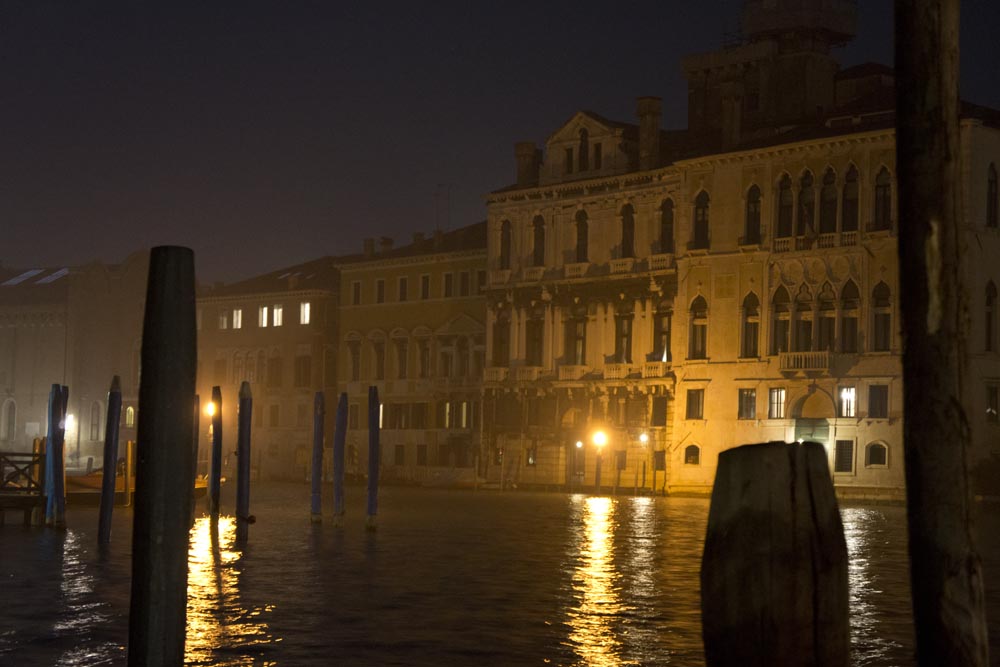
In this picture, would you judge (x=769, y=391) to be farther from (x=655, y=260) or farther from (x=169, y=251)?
(x=169, y=251)

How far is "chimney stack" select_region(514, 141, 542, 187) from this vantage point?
186 ft

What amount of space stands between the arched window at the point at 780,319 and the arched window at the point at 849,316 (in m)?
1.76

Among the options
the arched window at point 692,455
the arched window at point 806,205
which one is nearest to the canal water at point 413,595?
the arched window at point 806,205

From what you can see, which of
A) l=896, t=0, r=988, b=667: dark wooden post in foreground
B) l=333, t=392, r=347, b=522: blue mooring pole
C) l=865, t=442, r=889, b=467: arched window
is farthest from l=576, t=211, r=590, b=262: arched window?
l=896, t=0, r=988, b=667: dark wooden post in foreground

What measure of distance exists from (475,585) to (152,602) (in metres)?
10.7

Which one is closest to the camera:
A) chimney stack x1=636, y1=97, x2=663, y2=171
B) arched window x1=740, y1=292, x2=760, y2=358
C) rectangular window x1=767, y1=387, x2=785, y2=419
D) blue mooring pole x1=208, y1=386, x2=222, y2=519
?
blue mooring pole x1=208, y1=386, x2=222, y2=519

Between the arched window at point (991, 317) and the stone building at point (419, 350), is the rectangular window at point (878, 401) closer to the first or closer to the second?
the arched window at point (991, 317)

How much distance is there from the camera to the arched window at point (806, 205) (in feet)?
154

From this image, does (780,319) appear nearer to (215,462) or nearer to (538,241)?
(538,241)

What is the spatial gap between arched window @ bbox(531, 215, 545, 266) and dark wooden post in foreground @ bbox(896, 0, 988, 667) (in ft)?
163

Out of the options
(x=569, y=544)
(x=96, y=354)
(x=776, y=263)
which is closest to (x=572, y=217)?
(x=776, y=263)

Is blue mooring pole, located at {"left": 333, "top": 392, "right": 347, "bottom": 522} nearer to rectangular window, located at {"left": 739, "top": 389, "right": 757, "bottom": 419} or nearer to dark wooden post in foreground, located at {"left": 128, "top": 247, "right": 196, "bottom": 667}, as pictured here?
dark wooden post in foreground, located at {"left": 128, "top": 247, "right": 196, "bottom": 667}

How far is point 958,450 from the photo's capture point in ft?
18.3

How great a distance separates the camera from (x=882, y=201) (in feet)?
149
